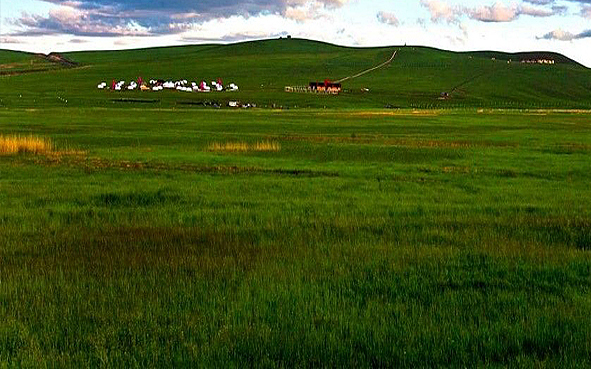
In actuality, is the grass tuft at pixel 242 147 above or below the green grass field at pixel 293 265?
below

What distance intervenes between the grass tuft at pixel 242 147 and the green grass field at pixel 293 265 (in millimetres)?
8561

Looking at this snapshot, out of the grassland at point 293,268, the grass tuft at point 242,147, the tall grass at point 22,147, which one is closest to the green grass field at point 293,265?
the grassland at point 293,268

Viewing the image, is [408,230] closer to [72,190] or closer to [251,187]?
[251,187]

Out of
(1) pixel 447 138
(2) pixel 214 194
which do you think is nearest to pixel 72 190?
(2) pixel 214 194

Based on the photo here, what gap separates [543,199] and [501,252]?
30.0 feet

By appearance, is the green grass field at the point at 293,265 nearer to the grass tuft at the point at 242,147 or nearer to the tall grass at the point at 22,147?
the tall grass at the point at 22,147

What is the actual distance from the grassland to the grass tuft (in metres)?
10.7

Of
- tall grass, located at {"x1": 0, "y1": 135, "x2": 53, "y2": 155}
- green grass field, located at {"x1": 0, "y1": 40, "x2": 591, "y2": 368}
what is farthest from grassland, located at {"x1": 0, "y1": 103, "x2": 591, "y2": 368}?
tall grass, located at {"x1": 0, "y1": 135, "x2": 53, "y2": 155}

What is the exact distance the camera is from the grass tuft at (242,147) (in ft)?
140

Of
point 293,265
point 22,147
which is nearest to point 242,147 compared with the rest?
point 22,147

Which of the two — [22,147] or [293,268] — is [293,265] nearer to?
[293,268]

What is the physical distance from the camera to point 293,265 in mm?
14172

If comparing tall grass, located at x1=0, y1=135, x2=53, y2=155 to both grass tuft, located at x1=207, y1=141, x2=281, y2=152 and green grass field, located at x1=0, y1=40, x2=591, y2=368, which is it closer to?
green grass field, located at x1=0, y1=40, x2=591, y2=368

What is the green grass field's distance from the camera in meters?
9.60
